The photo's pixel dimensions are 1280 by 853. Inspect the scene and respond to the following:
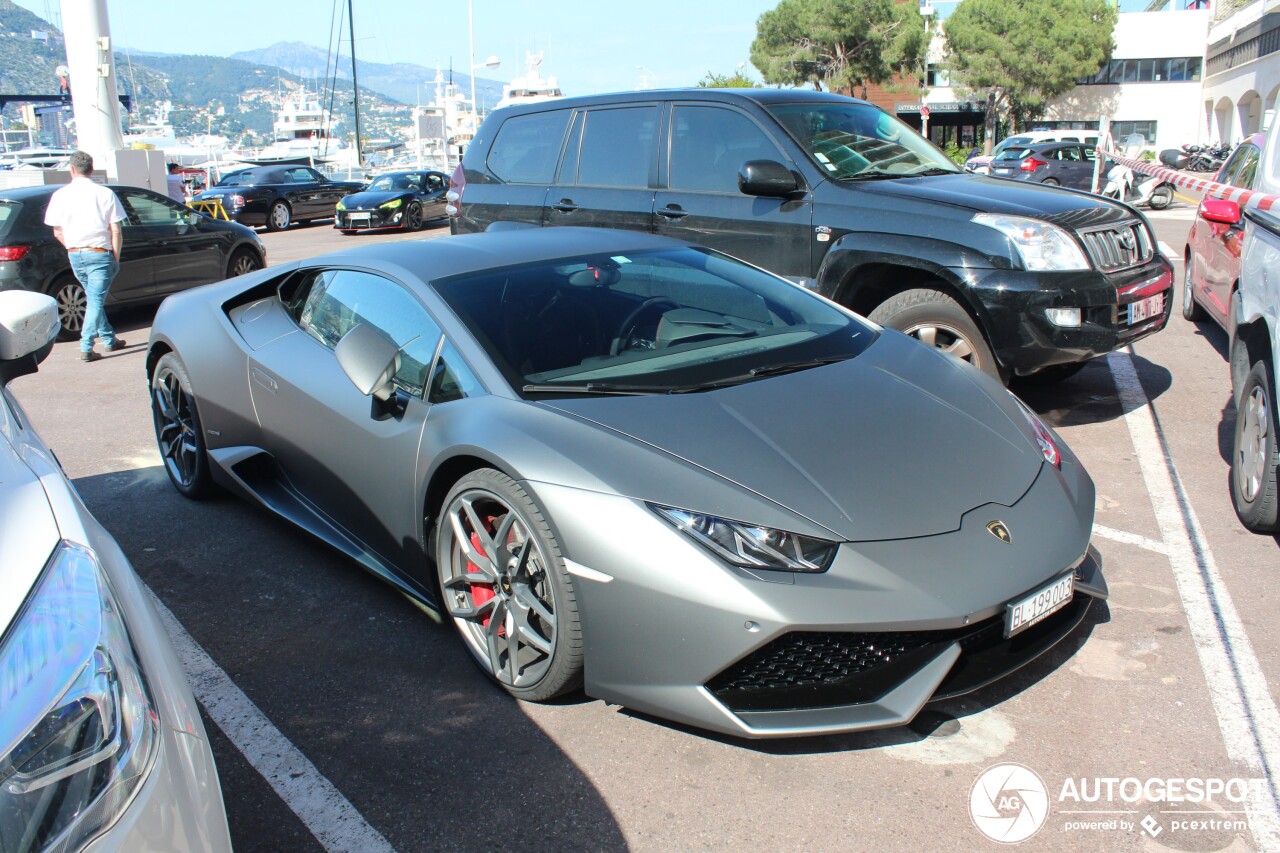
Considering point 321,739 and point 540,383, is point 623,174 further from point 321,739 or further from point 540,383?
point 321,739

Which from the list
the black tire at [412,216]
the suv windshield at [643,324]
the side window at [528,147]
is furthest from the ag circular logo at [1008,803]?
the black tire at [412,216]

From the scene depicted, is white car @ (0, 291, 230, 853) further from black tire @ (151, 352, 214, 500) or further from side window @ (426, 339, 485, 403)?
black tire @ (151, 352, 214, 500)

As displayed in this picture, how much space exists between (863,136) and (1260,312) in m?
2.73

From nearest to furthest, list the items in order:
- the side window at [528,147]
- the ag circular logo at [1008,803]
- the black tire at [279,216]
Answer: the ag circular logo at [1008,803] → the side window at [528,147] → the black tire at [279,216]

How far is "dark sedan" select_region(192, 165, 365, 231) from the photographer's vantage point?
23234 millimetres

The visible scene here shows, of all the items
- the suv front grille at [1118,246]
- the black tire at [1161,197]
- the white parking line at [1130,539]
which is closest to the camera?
the white parking line at [1130,539]

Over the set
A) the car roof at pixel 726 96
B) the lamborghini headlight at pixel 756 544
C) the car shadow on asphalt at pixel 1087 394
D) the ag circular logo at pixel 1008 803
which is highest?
the car roof at pixel 726 96

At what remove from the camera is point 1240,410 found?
433 centimetres

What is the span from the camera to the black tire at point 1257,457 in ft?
12.8

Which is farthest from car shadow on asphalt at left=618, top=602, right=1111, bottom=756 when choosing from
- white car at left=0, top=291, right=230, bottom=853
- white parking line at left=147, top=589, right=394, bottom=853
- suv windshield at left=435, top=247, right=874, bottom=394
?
white car at left=0, top=291, right=230, bottom=853

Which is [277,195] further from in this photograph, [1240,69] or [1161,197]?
[1240,69]

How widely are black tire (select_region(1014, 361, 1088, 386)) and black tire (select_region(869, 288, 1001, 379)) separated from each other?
1.20 m

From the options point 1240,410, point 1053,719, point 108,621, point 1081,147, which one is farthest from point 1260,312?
point 1081,147

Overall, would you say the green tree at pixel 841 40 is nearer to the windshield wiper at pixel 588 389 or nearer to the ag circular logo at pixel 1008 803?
the windshield wiper at pixel 588 389
